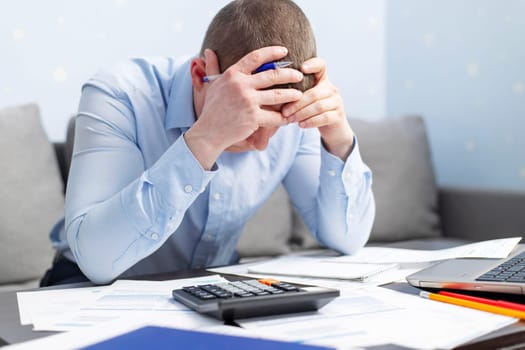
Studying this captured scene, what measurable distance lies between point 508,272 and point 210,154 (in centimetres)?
46

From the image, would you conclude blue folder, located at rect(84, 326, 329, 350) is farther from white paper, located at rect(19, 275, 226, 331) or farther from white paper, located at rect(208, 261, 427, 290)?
white paper, located at rect(208, 261, 427, 290)

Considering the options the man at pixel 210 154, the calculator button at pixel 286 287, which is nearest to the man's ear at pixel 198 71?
the man at pixel 210 154

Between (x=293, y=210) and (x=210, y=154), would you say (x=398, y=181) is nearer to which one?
(x=293, y=210)

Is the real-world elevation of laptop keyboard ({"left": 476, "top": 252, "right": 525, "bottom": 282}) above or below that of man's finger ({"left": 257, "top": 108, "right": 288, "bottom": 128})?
below

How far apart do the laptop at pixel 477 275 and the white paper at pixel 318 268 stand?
0.31 feet

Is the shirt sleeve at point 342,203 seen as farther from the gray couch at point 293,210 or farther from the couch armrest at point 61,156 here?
the couch armrest at point 61,156

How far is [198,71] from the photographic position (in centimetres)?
125

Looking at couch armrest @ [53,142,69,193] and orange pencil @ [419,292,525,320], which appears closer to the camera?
orange pencil @ [419,292,525,320]

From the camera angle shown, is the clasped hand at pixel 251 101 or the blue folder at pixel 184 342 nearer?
the blue folder at pixel 184 342

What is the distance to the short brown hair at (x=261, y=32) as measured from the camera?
1148 millimetres

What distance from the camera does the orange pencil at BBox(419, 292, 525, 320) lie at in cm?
82

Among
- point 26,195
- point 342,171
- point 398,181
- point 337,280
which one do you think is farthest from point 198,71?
point 398,181

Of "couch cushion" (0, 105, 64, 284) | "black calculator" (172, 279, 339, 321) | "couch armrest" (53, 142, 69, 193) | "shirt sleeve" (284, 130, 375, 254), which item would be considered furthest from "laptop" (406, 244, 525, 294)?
"couch armrest" (53, 142, 69, 193)

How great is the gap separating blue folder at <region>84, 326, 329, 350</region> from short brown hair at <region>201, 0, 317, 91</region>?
0.51 metres
